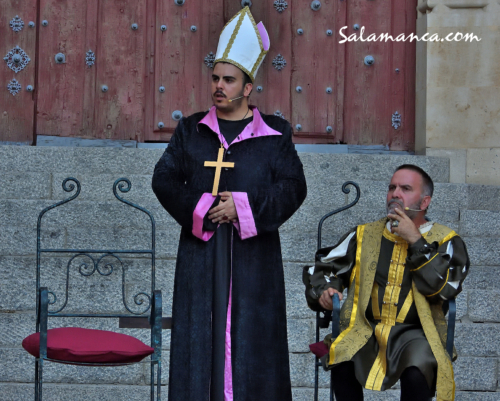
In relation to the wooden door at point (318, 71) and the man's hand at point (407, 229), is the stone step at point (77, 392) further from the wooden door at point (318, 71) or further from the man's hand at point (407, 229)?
the wooden door at point (318, 71)

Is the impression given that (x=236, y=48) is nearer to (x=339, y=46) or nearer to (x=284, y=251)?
(x=284, y=251)

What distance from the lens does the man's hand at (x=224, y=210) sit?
3.50 meters

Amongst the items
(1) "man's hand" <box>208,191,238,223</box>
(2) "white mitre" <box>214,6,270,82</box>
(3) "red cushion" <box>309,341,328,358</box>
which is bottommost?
(3) "red cushion" <box>309,341,328,358</box>

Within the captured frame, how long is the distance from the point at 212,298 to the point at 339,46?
2.94 metres

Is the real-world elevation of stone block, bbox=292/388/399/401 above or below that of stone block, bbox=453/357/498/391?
below

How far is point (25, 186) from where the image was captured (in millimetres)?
4941

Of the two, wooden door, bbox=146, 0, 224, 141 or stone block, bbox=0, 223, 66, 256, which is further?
wooden door, bbox=146, 0, 224, 141

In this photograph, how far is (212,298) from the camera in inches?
140

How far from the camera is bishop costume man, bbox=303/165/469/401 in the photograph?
11.4 ft

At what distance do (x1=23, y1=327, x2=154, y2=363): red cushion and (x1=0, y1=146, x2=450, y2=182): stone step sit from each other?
1624mm

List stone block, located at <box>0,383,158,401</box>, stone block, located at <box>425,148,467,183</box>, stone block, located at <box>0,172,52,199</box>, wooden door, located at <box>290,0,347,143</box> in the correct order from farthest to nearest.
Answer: wooden door, located at <box>290,0,347,143</box> < stone block, located at <box>425,148,467,183</box> < stone block, located at <box>0,172,52,199</box> < stone block, located at <box>0,383,158,401</box>

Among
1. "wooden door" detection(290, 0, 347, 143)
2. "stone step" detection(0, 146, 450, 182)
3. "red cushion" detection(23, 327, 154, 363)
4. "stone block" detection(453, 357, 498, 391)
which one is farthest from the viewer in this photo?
"wooden door" detection(290, 0, 347, 143)

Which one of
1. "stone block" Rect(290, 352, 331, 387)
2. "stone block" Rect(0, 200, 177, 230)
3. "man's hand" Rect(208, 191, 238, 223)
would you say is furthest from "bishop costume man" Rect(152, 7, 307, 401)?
"stone block" Rect(0, 200, 177, 230)

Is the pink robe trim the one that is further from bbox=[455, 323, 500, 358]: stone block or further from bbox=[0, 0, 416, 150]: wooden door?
bbox=[0, 0, 416, 150]: wooden door
